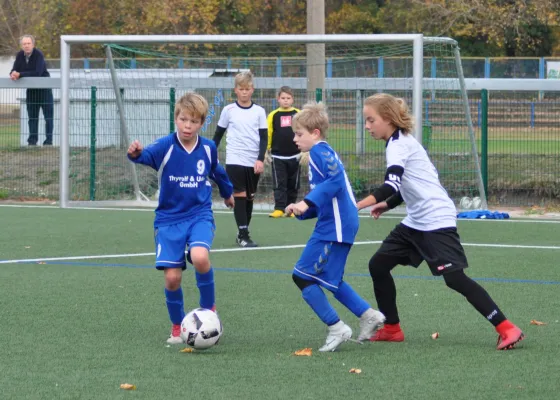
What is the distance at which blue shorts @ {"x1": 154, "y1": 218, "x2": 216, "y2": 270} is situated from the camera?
20.3ft

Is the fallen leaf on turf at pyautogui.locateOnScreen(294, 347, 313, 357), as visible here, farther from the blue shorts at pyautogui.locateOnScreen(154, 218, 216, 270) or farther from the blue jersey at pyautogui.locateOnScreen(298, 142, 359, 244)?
the blue shorts at pyautogui.locateOnScreen(154, 218, 216, 270)

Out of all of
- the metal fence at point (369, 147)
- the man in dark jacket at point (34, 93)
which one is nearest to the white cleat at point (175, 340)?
the metal fence at point (369, 147)

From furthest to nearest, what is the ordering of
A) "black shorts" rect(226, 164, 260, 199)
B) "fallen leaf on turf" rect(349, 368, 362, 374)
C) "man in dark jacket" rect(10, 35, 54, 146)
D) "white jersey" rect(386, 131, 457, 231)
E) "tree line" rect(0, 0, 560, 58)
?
"tree line" rect(0, 0, 560, 58) → "man in dark jacket" rect(10, 35, 54, 146) → "black shorts" rect(226, 164, 260, 199) → "white jersey" rect(386, 131, 457, 231) → "fallen leaf on turf" rect(349, 368, 362, 374)

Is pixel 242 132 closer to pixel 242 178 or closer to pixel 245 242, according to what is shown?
pixel 242 178

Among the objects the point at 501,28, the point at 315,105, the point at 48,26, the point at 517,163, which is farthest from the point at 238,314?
the point at 48,26

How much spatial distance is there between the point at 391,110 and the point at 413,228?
69 cm

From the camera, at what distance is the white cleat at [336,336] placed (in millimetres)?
5945

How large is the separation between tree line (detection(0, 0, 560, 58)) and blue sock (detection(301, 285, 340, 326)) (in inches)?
1246

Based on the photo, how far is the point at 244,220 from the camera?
10.7m

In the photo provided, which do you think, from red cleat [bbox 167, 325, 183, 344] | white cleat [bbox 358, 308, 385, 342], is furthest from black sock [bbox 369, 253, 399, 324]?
red cleat [bbox 167, 325, 183, 344]

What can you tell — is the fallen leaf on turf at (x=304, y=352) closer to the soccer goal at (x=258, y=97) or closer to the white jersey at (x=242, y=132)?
the white jersey at (x=242, y=132)

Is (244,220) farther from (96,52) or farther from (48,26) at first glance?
(48,26)

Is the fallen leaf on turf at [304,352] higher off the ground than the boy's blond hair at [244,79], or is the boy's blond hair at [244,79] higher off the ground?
the boy's blond hair at [244,79]

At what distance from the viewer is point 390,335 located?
20.6ft
